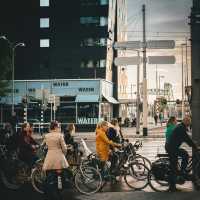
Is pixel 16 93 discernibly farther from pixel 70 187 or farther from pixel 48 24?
pixel 70 187

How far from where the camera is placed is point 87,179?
43.0 ft

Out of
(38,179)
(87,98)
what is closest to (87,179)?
(38,179)

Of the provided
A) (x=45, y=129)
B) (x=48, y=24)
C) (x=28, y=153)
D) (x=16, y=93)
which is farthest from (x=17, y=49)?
(x=28, y=153)

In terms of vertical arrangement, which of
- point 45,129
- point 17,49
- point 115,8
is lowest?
point 45,129

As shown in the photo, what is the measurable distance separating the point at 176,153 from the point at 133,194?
135 centimetres

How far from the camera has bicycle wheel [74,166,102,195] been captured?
13.0 meters

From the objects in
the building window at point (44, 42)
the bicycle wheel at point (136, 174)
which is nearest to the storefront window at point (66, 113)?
the building window at point (44, 42)

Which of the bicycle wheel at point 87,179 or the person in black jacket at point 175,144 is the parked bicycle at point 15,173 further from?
the person in black jacket at point 175,144

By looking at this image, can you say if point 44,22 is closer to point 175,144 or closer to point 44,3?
point 44,3

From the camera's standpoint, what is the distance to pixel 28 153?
1433 centimetres

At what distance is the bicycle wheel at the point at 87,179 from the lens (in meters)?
13.0

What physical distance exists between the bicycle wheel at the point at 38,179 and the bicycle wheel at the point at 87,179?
805 mm

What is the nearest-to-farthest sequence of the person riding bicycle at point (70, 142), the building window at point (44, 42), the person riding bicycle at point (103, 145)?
the person riding bicycle at point (103, 145) < the person riding bicycle at point (70, 142) < the building window at point (44, 42)

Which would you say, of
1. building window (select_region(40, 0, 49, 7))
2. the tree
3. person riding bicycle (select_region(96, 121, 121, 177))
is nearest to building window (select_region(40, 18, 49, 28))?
building window (select_region(40, 0, 49, 7))
